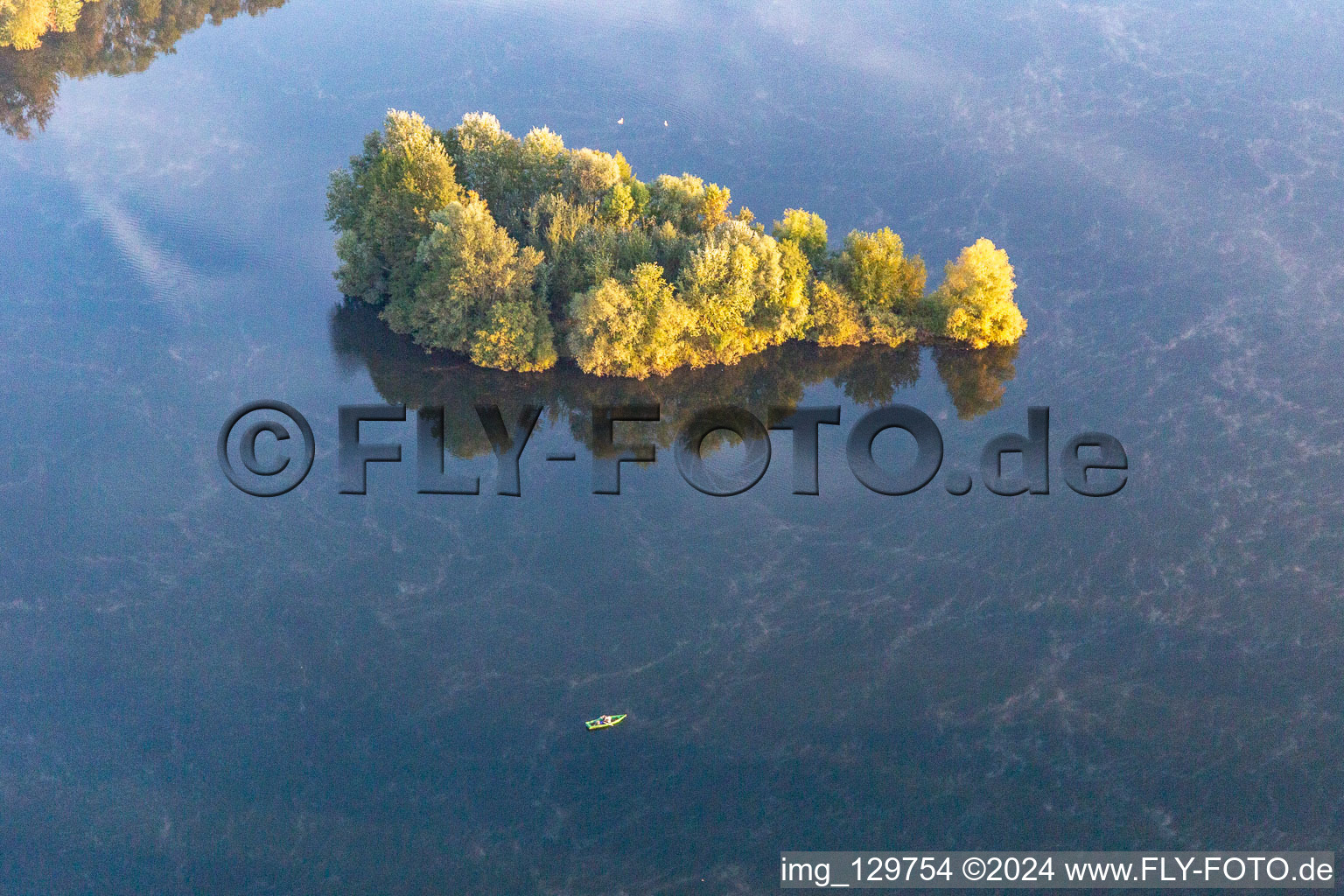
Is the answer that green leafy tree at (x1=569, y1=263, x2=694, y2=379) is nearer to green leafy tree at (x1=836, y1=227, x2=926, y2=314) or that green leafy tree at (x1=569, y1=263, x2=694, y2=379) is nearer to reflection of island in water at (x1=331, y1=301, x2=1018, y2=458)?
reflection of island in water at (x1=331, y1=301, x2=1018, y2=458)

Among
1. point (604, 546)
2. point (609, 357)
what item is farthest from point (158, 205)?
point (604, 546)

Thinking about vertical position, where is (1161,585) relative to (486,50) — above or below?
below

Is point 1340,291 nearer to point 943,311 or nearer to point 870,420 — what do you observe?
point 943,311

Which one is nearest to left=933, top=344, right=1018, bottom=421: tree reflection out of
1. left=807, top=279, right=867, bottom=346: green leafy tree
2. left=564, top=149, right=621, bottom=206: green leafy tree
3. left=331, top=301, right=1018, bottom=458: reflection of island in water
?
left=331, top=301, right=1018, bottom=458: reflection of island in water

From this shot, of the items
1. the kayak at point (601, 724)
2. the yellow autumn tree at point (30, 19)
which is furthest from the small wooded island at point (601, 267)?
the yellow autumn tree at point (30, 19)

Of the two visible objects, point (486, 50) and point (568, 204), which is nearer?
point (568, 204)

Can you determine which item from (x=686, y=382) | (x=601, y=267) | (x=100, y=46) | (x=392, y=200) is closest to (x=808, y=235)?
(x=686, y=382)

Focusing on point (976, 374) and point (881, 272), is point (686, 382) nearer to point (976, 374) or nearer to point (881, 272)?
point (881, 272)

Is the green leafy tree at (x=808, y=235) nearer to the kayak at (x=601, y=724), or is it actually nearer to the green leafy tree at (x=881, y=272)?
the green leafy tree at (x=881, y=272)
